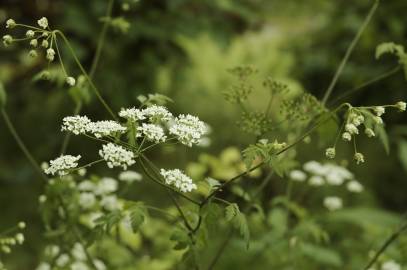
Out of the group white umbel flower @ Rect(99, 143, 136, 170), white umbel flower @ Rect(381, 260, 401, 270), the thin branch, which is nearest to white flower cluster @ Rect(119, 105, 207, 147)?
white umbel flower @ Rect(99, 143, 136, 170)

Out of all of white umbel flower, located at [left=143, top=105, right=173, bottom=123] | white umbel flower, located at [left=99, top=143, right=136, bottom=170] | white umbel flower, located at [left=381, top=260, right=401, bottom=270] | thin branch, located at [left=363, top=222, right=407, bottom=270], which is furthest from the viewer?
white umbel flower, located at [left=381, top=260, right=401, bottom=270]

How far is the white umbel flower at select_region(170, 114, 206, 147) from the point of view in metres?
1.71

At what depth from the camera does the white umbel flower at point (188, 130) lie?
5.62ft

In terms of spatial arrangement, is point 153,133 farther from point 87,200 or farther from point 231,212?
point 87,200

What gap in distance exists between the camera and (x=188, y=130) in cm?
171

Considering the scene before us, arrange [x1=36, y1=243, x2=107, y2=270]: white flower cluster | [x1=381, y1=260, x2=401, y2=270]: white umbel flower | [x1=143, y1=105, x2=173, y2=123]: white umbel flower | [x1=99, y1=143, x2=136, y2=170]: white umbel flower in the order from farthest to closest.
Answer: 1. [x1=381, y1=260, x2=401, y2=270]: white umbel flower
2. [x1=36, y1=243, x2=107, y2=270]: white flower cluster
3. [x1=143, y1=105, x2=173, y2=123]: white umbel flower
4. [x1=99, y1=143, x2=136, y2=170]: white umbel flower

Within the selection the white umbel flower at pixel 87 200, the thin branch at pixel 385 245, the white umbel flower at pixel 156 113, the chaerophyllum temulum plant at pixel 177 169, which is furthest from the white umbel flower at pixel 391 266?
the white umbel flower at pixel 156 113

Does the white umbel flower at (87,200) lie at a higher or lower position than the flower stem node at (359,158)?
lower

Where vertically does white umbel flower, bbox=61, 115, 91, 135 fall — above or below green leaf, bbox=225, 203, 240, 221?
above

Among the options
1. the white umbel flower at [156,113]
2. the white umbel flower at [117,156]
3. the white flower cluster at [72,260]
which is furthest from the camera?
the white flower cluster at [72,260]

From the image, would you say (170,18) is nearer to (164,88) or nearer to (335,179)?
(164,88)

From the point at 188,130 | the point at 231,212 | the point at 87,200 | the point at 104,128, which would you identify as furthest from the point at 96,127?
the point at 87,200

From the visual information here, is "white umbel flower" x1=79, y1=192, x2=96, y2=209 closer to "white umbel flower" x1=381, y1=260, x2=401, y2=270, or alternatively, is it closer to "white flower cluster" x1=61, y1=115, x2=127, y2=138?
"white flower cluster" x1=61, y1=115, x2=127, y2=138

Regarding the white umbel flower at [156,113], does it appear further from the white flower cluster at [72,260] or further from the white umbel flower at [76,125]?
the white flower cluster at [72,260]
